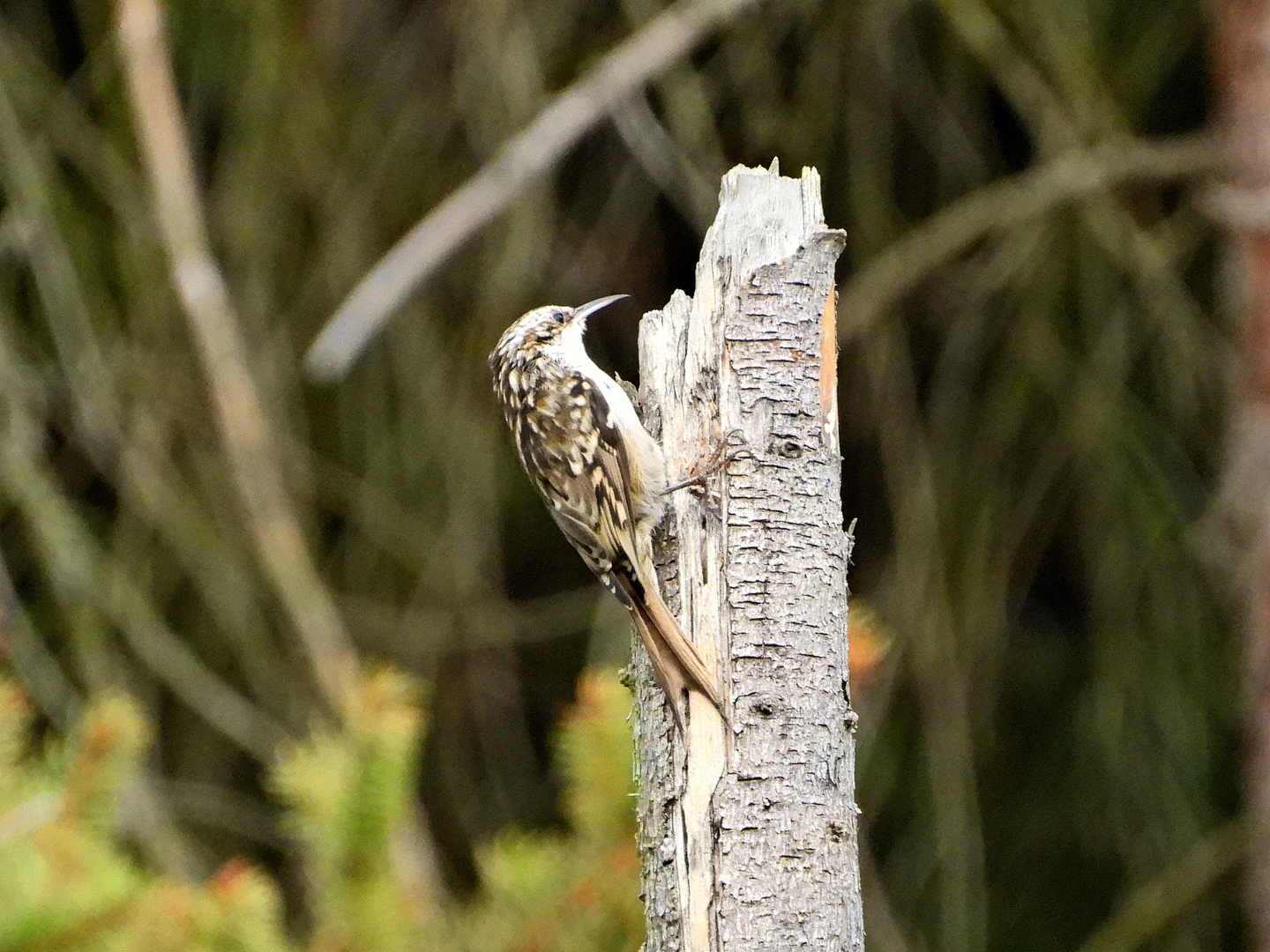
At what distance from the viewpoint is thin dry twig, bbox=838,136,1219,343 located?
3174 mm

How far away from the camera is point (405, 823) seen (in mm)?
3119

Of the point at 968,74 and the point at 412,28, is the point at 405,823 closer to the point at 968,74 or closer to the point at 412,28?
the point at 412,28

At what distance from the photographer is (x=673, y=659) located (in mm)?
1695

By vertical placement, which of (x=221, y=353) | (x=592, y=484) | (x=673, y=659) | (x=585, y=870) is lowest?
(x=585, y=870)

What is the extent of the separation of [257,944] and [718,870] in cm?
54

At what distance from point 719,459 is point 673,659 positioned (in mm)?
223

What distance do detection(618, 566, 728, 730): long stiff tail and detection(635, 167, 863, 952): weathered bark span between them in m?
0.01

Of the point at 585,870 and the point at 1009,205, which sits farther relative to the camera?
the point at 1009,205

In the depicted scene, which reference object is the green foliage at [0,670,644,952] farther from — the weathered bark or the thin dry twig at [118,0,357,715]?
the thin dry twig at [118,0,357,715]

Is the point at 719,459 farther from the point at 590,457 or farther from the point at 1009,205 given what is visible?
the point at 1009,205

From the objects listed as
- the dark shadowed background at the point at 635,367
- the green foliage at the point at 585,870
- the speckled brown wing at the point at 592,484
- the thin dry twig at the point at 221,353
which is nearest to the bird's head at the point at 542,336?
the speckled brown wing at the point at 592,484

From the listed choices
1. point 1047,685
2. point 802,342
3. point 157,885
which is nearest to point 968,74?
point 1047,685

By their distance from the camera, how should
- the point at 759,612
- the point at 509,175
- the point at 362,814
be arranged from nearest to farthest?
1. the point at 759,612
2. the point at 362,814
3. the point at 509,175

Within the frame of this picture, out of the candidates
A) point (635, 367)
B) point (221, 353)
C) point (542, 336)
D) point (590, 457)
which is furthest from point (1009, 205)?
point (221, 353)
